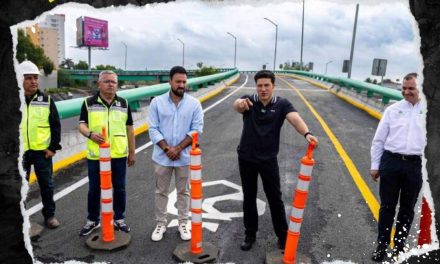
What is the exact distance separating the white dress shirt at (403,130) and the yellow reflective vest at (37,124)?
3858mm

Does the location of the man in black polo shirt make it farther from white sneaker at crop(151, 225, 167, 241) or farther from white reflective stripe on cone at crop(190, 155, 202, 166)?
white sneaker at crop(151, 225, 167, 241)

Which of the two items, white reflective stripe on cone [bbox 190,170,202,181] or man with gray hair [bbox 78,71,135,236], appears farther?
man with gray hair [bbox 78,71,135,236]

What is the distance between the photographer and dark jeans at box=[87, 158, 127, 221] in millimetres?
4320

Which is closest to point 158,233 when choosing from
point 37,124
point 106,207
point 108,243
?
point 108,243

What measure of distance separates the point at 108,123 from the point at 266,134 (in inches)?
74.8

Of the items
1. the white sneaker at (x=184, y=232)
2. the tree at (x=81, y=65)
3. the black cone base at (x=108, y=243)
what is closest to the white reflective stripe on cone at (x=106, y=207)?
the black cone base at (x=108, y=243)

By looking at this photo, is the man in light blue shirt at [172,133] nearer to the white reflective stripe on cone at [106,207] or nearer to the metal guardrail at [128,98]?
the white reflective stripe on cone at [106,207]

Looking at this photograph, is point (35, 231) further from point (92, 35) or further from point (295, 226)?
point (92, 35)

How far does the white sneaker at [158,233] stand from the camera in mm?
4156

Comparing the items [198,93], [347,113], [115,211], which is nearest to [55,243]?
[115,211]

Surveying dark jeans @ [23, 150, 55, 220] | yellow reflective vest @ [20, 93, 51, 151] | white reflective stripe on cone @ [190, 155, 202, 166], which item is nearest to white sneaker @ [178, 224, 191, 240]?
white reflective stripe on cone @ [190, 155, 202, 166]

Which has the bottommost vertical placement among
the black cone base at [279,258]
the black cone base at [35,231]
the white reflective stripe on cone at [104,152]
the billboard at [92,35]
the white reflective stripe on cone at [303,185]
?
the black cone base at [35,231]

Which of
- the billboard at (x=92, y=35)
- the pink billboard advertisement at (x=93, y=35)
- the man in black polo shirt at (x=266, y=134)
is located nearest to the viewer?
the man in black polo shirt at (x=266, y=134)

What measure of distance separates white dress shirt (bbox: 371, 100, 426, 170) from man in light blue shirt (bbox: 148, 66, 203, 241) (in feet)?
6.83
